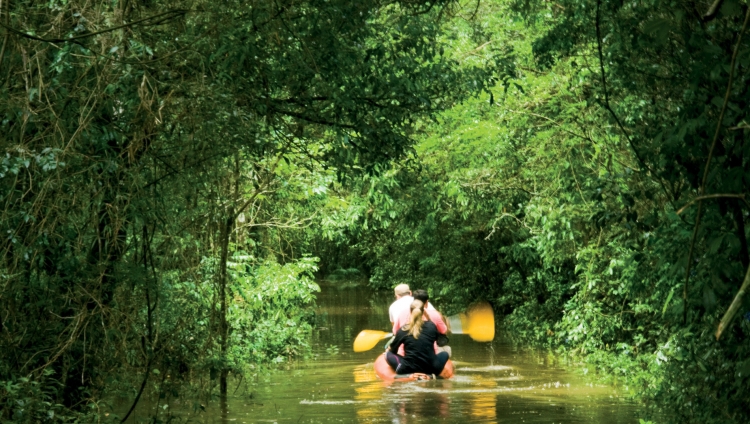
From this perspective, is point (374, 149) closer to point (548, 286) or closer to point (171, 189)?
point (171, 189)

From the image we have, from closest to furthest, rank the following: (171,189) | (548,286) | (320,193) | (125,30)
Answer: (125,30)
(171,189)
(320,193)
(548,286)

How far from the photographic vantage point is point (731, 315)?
3.56 meters

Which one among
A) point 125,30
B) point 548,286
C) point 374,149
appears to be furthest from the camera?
point 548,286

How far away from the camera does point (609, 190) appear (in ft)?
32.2

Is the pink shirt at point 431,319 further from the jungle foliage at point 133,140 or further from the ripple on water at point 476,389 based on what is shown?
the jungle foliage at point 133,140

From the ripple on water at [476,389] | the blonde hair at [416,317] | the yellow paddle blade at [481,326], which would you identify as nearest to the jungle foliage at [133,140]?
the ripple on water at [476,389]

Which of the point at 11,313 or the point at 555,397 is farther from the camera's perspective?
the point at 555,397

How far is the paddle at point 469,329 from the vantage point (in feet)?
61.6

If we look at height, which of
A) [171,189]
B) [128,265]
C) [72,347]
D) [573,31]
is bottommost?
[72,347]

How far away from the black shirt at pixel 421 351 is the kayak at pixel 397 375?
124 millimetres

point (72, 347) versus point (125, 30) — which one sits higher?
point (125, 30)

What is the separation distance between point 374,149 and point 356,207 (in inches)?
356

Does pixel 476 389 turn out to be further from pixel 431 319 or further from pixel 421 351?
pixel 431 319

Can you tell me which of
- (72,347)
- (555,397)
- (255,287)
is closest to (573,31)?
(555,397)
